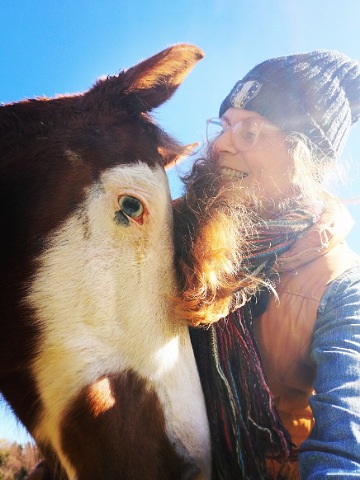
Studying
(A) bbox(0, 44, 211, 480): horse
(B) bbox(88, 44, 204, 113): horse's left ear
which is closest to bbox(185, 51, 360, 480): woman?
(A) bbox(0, 44, 211, 480): horse

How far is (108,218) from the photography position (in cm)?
Answer: 133

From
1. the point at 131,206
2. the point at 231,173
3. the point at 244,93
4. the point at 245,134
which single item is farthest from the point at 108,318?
the point at 244,93

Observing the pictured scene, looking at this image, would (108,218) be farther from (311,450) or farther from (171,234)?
(311,450)

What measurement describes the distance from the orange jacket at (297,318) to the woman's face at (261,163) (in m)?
0.24

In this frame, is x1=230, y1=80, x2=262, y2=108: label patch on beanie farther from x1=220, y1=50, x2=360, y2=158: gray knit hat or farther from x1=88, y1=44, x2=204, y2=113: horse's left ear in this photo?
x1=88, y1=44, x2=204, y2=113: horse's left ear

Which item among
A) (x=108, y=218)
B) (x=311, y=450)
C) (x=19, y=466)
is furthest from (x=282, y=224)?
(x=19, y=466)

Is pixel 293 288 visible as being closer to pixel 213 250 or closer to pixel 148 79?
pixel 213 250

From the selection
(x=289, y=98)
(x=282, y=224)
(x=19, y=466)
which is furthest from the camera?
(x=19, y=466)

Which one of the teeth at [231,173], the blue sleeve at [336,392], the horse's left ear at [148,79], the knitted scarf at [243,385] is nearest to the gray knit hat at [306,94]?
the teeth at [231,173]

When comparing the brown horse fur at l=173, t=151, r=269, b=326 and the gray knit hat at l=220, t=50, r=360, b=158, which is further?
the gray knit hat at l=220, t=50, r=360, b=158

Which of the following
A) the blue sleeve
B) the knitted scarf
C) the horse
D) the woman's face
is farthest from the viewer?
the woman's face

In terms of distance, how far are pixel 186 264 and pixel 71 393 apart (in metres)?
0.60

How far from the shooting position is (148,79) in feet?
5.34

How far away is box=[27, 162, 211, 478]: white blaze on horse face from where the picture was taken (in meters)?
1.21
